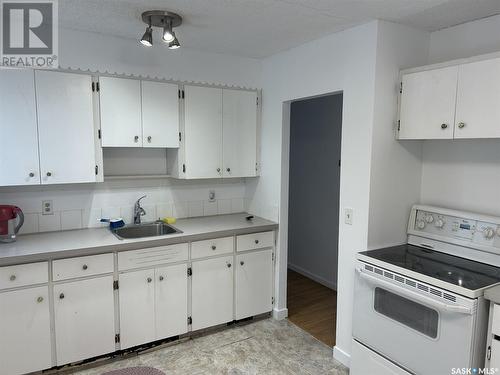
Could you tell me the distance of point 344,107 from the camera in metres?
2.55

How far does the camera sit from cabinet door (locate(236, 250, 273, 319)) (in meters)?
3.14

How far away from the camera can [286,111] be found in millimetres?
3191

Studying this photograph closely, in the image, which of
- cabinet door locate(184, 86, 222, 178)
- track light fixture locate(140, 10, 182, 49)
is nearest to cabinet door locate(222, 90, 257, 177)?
cabinet door locate(184, 86, 222, 178)

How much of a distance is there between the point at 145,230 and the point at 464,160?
2.54 m

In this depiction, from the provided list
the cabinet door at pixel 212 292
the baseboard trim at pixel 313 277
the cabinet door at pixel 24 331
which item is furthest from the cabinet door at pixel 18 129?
the baseboard trim at pixel 313 277

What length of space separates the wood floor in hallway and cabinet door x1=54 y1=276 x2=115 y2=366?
1.67 m

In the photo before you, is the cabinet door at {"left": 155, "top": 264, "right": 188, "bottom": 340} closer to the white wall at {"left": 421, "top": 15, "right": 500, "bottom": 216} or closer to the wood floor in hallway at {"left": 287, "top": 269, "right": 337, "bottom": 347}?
the wood floor in hallway at {"left": 287, "top": 269, "right": 337, "bottom": 347}

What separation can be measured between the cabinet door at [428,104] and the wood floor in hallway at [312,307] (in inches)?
72.0

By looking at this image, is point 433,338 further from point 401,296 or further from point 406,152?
point 406,152

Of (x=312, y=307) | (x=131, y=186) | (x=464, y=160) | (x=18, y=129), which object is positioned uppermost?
(x=18, y=129)

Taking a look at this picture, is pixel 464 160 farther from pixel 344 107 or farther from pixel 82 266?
pixel 82 266

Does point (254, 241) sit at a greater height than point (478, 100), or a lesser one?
lesser

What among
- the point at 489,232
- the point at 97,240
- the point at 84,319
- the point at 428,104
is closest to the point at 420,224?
the point at 489,232

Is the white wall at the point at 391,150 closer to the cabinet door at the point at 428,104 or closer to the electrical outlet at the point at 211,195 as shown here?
the cabinet door at the point at 428,104
